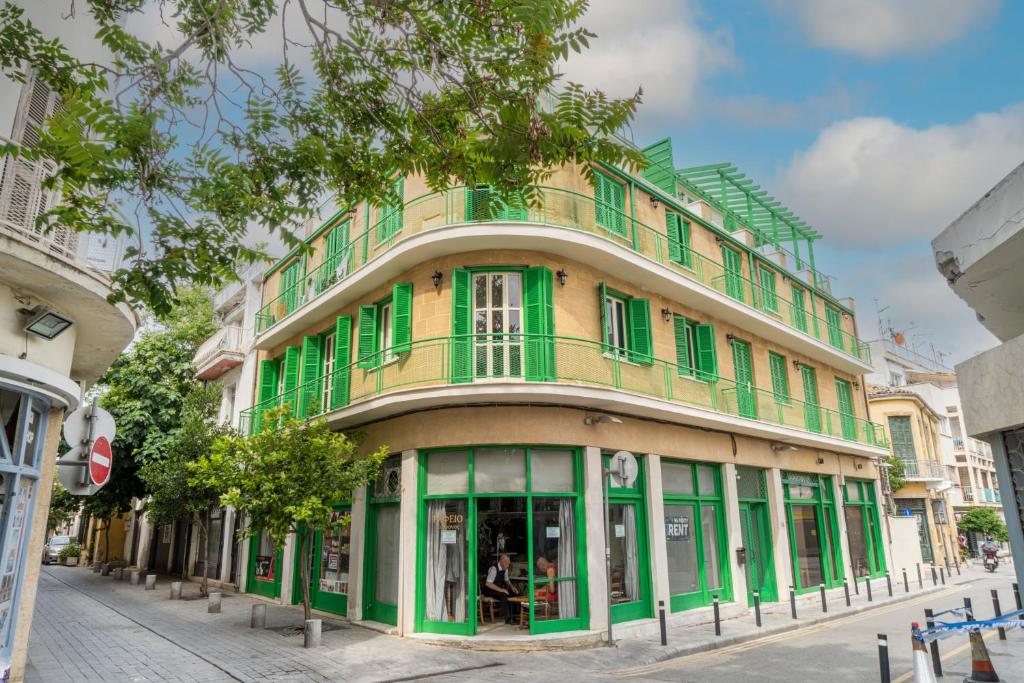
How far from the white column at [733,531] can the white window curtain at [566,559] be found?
180 inches

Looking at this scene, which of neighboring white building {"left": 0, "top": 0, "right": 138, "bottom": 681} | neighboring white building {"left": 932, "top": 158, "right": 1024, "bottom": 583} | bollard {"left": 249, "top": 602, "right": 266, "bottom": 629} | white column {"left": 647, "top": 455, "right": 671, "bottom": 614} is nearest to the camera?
neighboring white building {"left": 932, "top": 158, "right": 1024, "bottom": 583}

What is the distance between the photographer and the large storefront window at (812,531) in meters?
18.4

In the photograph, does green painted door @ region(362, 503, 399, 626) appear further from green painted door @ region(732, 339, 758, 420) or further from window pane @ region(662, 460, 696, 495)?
green painted door @ region(732, 339, 758, 420)

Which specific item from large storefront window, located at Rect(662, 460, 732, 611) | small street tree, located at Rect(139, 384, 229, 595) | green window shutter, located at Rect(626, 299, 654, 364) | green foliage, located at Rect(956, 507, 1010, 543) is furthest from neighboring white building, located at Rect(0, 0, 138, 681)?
green foliage, located at Rect(956, 507, 1010, 543)

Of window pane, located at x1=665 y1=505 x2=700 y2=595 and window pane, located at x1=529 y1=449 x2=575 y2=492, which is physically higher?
window pane, located at x1=529 y1=449 x2=575 y2=492

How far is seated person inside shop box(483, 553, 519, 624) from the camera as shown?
1183 centimetres

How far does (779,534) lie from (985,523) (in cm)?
2958

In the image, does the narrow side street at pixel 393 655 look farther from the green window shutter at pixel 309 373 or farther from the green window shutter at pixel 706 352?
the green window shutter at pixel 706 352

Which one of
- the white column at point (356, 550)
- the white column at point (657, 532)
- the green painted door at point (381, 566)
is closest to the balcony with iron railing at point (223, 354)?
the white column at point (356, 550)

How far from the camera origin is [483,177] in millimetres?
7004

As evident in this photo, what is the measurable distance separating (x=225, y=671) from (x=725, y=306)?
13564 mm

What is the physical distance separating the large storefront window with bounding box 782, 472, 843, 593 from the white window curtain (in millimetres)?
8987

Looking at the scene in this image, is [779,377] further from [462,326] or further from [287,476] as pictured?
[287,476]

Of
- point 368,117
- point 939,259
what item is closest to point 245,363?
point 368,117
